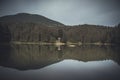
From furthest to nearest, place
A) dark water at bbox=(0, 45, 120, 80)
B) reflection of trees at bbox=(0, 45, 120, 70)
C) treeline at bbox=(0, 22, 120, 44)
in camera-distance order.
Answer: treeline at bbox=(0, 22, 120, 44), reflection of trees at bbox=(0, 45, 120, 70), dark water at bbox=(0, 45, 120, 80)

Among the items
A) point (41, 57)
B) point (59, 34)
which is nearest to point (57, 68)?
point (41, 57)

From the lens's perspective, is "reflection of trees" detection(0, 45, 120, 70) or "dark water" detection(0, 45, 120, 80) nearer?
"dark water" detection(0, 45, 120, 80)

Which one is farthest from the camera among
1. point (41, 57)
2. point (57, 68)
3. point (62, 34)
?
point (62, 34)

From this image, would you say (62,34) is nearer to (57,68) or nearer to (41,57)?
(41,57)

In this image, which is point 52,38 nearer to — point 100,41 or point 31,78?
point 100,41

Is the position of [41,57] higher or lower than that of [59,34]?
lower

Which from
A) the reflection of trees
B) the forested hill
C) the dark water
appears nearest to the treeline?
the forested hill

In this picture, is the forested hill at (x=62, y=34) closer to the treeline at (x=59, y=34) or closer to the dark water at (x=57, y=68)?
the treeline at (x=59, y=34)

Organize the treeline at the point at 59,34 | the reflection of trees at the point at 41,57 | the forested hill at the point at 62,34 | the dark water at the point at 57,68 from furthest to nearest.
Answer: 1. the treeline at the point at 59,34
2. the forested hill at the point at 62,34
3. the reflection of trees at the point at 41,57
4. the dark water at the point at 57,68

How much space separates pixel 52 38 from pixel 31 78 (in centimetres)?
3005

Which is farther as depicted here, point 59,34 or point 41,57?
point 59,34

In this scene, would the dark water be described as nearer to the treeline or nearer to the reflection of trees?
the reflection of trees

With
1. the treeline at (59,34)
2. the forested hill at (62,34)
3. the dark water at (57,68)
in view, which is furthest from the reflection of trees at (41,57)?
the treeline at (59,34)

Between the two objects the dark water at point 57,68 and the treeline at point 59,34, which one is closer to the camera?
the dark water at point 57,68
